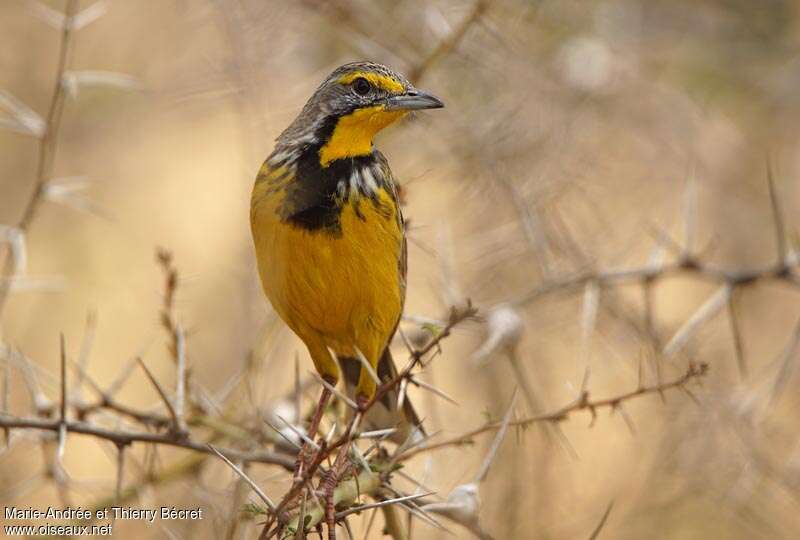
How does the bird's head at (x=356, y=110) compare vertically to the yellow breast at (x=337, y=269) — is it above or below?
above

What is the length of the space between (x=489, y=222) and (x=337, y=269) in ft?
5.98

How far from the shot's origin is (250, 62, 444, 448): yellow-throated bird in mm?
3691

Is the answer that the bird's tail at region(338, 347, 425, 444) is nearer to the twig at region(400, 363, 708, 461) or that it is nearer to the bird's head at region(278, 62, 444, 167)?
the bird's head at region(278, 62, 444, 167)

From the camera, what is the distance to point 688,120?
646 centimetres

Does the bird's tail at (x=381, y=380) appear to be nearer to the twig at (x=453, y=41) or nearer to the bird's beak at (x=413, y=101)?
the bird's beak at (x=413, y=101)

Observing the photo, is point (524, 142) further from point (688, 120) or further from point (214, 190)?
point (214, 190)

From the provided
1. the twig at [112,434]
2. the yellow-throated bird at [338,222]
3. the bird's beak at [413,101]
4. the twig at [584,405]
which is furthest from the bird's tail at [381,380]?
the twig at [584,405]

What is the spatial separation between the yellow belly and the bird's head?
24 centimetres

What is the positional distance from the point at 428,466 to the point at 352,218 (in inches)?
36.1

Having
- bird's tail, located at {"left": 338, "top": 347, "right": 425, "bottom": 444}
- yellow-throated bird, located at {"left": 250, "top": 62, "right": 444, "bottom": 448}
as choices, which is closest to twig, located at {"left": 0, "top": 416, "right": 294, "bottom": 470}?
yellow-throated bird, located at {"left": 250, "top": 62, "right": 444, "bottom": 448}

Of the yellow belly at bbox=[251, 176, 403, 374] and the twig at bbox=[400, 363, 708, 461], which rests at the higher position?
the yellow belly at bbox=[251, 176, 403, 374]

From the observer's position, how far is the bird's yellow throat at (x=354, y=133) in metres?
3.94

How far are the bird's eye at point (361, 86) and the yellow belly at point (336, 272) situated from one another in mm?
429

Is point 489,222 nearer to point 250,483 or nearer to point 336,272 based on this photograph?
point 336,272
